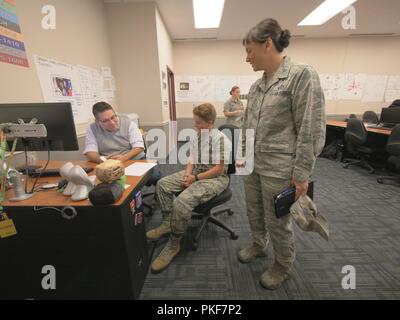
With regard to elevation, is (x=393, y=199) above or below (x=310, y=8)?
below

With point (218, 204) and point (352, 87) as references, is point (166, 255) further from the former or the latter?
point (352, 87)

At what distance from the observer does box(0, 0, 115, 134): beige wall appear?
1.58m

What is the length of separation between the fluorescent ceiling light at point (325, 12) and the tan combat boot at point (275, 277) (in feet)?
13.1

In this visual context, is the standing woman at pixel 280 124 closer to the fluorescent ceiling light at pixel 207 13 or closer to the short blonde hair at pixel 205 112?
the short blonde hair at pixel 205 112

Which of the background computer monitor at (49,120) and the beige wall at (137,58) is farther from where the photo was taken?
the beige wall at (137,58)

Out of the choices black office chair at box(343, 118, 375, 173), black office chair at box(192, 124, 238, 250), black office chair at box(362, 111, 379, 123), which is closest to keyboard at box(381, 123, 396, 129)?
black office chair at box(343, 118, 375, 173)

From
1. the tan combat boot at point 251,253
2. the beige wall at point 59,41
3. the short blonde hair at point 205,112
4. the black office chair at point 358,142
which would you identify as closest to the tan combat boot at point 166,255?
the tan combat boot at point 251,253

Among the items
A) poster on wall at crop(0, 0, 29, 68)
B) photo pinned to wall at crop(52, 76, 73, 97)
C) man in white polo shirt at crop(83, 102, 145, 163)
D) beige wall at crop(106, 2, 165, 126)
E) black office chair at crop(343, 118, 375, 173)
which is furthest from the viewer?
black office chair at crop(343, 118, 375, 173)

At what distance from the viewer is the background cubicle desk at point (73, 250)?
100cm

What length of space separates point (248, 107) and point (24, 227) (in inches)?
53.1

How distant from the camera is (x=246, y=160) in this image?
1.33 m

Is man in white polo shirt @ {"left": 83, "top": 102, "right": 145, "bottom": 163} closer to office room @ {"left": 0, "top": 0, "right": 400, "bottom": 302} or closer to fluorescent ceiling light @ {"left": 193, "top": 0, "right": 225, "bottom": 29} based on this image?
office room @ {"left": 0, "top": 0, "right": 400, "bottom": 302}
